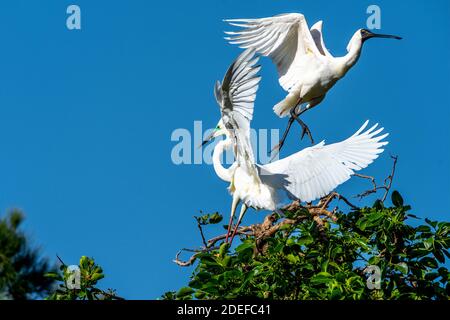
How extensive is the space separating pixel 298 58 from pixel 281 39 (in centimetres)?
32

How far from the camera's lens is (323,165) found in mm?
5859

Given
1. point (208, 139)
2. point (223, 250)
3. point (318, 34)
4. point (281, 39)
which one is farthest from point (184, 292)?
point (318, 34)

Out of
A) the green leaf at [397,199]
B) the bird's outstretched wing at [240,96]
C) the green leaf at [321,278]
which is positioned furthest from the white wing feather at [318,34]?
the green leaf at [321,278]

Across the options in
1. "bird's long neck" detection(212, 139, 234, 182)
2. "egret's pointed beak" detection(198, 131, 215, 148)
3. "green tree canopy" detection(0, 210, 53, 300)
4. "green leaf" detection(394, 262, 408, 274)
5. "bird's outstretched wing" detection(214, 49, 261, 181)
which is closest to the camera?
"green tree canopy" detection(0, 210, 53, 300)

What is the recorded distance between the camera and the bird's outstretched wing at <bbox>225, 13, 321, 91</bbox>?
7422mm

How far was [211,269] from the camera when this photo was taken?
4.46 metres

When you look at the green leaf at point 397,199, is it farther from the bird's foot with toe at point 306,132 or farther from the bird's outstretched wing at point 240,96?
the bird's foot with toe at point 306,132

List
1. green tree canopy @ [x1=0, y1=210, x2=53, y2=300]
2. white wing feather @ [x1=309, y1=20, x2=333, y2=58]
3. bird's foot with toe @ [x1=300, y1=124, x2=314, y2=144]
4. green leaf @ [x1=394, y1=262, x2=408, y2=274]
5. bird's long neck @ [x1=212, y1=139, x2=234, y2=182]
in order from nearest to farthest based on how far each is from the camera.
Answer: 1. green tree canopy @ [x1=0, y1=210, x2=53, y2=300]
2. green leaf @ [x1=394, y1=262, x2=408, y2=274]
3. bird's long neck @ [x1=212, y1=139, x2=234, y2=182]
4. bird's foot with toe @ [x1=300, y1=124, x2=314, y2=144]
5. white wing feather @ [x1=309, y1=20, x2=333, y2=58]

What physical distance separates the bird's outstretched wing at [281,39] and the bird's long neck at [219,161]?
1.14 m

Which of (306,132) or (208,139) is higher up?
(306,132)

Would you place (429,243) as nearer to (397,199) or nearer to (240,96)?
(397,199)

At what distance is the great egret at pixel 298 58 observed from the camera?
7.66m

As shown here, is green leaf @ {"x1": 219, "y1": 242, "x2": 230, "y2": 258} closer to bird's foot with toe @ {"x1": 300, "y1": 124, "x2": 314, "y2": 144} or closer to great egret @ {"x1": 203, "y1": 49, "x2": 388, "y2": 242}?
great egret @ {"x1": 203, "y1": 49, "x2": 388, "y2": 242}

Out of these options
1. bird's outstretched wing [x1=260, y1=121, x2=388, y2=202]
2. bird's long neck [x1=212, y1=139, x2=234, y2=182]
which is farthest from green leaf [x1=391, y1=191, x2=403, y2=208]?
bird's long neck [x1=212, y1=139, x2=234, y2=182]
